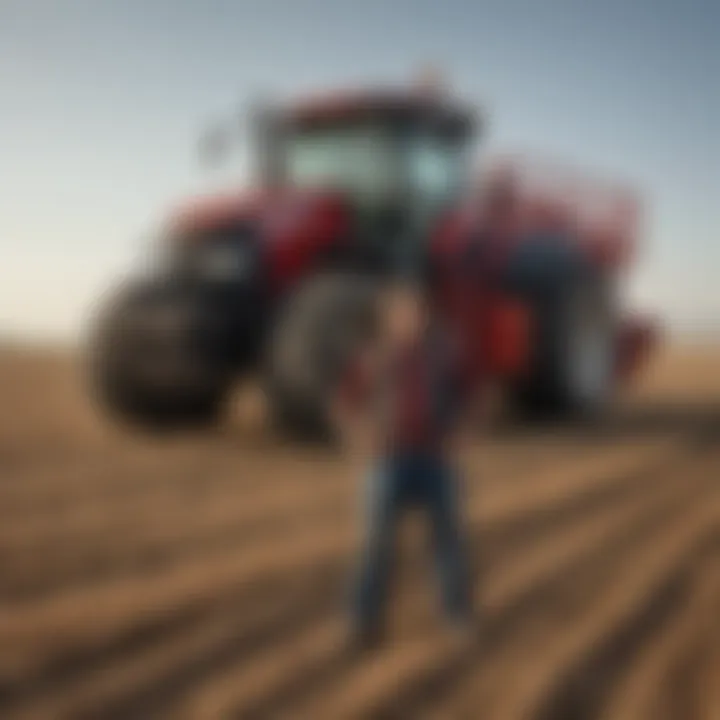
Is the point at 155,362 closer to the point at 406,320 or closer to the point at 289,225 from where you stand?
the point at 289,225

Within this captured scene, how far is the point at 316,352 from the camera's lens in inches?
211

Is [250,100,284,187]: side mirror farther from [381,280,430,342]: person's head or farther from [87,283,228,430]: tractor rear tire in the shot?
[381,280,430,342]: person's head

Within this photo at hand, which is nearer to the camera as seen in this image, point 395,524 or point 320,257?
point 395,524

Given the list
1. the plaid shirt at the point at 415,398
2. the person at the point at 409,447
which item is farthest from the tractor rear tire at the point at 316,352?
the plaid shirt at the point at 415,398

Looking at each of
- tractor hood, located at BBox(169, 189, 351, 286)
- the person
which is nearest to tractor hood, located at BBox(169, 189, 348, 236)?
tractor hood, located at BBox(169, 189, 351, 286)

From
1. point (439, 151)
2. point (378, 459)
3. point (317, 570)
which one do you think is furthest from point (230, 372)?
point (378, 459)

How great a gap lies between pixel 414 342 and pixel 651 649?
919 millimetres

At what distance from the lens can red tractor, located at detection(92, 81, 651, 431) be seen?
221 inches

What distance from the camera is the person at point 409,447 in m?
3.27

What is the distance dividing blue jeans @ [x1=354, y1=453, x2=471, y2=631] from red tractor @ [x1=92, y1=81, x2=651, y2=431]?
6.57 feet

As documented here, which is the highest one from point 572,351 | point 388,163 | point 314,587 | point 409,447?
point 388,163

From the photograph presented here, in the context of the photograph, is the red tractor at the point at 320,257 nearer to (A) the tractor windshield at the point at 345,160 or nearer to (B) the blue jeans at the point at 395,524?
(A) the tractor windshield at the point at 345,160

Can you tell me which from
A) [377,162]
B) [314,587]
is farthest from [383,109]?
[314,587]

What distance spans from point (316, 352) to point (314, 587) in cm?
173
